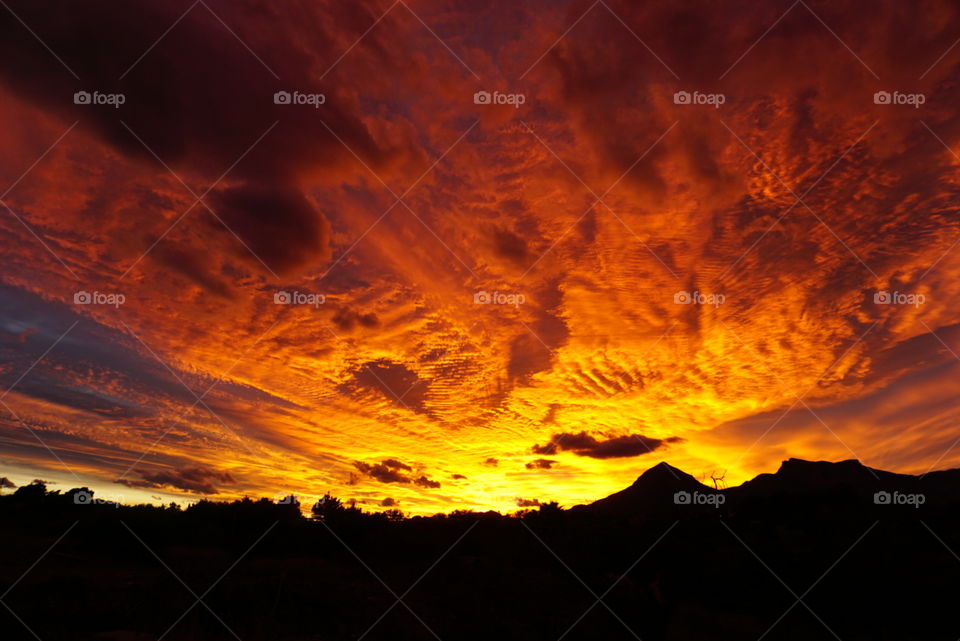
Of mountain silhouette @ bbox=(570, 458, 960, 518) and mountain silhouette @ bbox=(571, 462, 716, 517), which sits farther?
mountain silhouette @ bbox=(571, 462, 716, 517)

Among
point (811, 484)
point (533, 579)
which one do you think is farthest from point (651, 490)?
point (533, 579)

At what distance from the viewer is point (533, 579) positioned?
574 inches

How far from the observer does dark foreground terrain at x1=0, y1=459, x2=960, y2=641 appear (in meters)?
9.96

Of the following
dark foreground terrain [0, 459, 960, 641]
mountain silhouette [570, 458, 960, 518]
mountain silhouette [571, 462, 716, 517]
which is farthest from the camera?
mountain silhouette [571, 462, 716, 517]

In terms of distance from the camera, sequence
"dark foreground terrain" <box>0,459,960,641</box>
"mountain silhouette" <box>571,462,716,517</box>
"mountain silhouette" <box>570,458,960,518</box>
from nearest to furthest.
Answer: "dark foreground terrain" <box>0,459,960,641</box> → "mountain silhouette" <box>570,458,960,518</box> → "mountain silhouette" <box>571,462,716,517</box>

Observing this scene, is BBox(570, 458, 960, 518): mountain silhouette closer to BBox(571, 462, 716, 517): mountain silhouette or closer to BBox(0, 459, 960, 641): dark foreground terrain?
BBox(571, 462, 716, 517): mountain silhouette

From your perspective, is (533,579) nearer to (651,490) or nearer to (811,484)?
(811,484)

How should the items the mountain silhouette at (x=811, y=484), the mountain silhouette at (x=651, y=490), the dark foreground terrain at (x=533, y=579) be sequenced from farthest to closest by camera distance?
the mountain silhouette at (x=651, y=490), the mountain silhouette at (x=811, y=484), the dark foreground terrain at (x=533, y=579)

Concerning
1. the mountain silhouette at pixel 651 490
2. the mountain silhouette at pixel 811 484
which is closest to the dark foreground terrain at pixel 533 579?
the mountain silhouette at pixel 811 484

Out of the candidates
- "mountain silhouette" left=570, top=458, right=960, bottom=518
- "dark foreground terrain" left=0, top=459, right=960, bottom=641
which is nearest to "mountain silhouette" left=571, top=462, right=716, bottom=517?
"mountain silhouette" left=570, top=458, right=960, bottom=518

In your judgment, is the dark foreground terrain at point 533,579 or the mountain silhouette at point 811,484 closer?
the dark foreground terrain at point 533,579

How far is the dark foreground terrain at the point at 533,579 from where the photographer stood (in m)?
9.96

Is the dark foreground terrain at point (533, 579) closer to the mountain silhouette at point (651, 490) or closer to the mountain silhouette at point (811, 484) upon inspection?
the mountain silhouette at point (811, 484)

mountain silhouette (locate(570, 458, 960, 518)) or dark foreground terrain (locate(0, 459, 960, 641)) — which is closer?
dark foreground terrain (locate(0, 459, 960, 641))
